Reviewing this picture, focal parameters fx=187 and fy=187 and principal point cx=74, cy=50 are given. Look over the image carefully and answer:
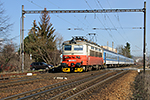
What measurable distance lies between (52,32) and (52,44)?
634 centimetres

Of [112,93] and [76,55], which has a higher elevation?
[76,55]

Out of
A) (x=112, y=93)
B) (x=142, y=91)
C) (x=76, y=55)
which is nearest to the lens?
(x=142, y=91)

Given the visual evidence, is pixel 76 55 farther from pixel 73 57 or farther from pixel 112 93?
pixel 112 93

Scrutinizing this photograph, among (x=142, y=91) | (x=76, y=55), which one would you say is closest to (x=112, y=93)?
(x=142, y=91)

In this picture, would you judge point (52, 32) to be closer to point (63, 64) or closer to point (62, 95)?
point (63, 64)

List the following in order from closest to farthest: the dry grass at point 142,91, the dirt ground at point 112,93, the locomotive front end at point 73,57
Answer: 1. the dry grass at point 142,91
2. the dirt ground at point 112,93
3. the locomotive front end at point 73,57

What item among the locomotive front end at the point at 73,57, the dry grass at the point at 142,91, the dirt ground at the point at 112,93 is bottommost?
the dirt ground at the point at 112,93

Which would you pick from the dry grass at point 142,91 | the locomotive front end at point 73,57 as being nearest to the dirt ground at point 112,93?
the dry grass at point 142,91

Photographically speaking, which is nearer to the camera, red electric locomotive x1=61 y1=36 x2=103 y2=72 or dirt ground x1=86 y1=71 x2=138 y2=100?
dirt ground x1=86 y1=71 x2=138 y2=100

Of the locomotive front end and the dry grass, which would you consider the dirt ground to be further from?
the locomotive front end

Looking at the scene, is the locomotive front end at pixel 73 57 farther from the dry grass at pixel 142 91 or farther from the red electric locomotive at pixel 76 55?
the dry grass at pixel 142 91

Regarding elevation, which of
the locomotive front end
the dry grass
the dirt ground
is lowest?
the dirt ground

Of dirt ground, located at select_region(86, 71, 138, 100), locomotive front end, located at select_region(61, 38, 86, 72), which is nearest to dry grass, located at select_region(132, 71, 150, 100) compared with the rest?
dirt ground, located at select_region(86, 71, 138, 100)

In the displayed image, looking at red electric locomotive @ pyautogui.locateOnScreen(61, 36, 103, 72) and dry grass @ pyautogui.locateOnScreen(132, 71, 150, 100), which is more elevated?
red electric locomotive @ pyautogui.locateOnScreen(61, 36, 103, 72)
